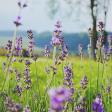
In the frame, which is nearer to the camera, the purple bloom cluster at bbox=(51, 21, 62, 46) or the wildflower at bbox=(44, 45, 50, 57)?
the purple bloom cluster at bbox=(51, 21, 62, 46)

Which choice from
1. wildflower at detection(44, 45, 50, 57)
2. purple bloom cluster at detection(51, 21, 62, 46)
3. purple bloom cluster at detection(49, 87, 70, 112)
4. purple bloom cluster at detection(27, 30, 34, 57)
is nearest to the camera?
purple bloom cluster at detection(49, 87, 70, 112)

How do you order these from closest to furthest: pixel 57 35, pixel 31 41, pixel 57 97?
pixel 57 97
pixel 57 35
pixel 31 41

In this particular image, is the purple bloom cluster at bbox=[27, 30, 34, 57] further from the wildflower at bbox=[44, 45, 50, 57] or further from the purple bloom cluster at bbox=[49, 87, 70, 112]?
the purple bloom cluster at bbox=[49, 87, 70, 112]

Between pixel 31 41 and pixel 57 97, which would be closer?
pixel 57 97

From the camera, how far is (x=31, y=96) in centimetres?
593

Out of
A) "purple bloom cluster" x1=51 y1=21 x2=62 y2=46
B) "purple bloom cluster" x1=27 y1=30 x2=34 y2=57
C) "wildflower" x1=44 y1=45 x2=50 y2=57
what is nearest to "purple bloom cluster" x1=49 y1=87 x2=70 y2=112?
"purple bloom cluster" x1=51 y1=21 x2=62 y2=46

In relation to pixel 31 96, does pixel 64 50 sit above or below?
above

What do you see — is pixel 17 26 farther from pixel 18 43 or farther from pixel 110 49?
pixel 110 49

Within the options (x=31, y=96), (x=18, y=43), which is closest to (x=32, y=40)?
(x=18, y=43)

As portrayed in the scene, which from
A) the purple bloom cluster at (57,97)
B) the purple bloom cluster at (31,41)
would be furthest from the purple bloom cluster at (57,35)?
the purple bloom cluster at (57,97)

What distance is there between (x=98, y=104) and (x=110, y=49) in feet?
12.8

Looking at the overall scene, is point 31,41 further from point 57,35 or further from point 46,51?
point 57,35

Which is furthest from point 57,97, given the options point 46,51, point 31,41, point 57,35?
point 46,51

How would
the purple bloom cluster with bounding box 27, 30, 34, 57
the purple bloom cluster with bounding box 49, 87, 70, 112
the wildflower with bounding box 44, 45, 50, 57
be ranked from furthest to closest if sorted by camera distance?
the wildflower with bounding box 44, 45, 50, 57
the purple bloom cluster with bounding box 27, 30, 34, 57
the purple bloom cluster with bounding box 49, 87, 70, 112
